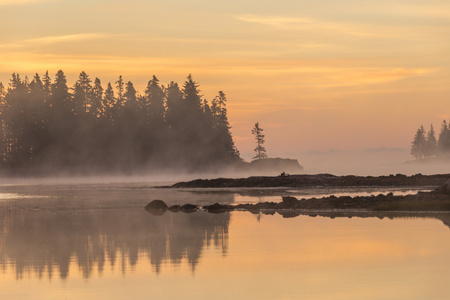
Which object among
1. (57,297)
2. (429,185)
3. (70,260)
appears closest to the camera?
(57,297)

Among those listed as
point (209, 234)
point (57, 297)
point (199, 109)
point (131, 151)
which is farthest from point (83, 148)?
point (57, 297)

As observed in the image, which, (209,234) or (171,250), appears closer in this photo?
(171,250)

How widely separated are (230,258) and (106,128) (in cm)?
15203

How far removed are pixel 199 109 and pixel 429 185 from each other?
91916 millimetres

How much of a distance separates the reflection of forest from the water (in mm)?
46

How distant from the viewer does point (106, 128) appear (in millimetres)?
177000

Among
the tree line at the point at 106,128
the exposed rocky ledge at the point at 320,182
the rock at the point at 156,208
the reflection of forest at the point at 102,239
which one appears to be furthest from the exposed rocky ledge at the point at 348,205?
the tree line at the point at 106,128

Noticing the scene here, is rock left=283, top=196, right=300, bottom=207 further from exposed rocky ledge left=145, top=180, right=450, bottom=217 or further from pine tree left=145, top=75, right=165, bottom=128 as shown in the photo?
pine tree left=145, top=75, right=165, bottom=128

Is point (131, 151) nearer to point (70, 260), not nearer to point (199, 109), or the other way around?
point (199, 109)

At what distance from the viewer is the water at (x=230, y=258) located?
822 inches

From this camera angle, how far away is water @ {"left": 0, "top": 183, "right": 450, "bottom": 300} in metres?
20.9

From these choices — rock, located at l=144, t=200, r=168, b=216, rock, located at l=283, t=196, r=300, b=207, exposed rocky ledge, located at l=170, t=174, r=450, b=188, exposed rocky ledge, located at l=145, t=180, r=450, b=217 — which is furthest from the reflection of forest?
exposed rocky ledge, located at l=170, t=174, r=450, b=188

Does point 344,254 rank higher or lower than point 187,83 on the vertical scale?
lower

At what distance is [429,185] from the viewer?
91.7 m
